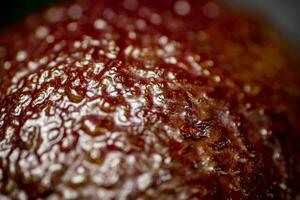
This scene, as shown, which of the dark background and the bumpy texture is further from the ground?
the bumpy texture

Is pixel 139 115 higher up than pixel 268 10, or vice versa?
pixel 139 115

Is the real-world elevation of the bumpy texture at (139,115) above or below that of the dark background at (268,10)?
above

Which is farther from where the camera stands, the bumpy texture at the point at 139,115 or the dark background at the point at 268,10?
the dark background at the point at 268,10

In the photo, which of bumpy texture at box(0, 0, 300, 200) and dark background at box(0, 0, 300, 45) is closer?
bumpy texture at box(0, 0, 300, 200)

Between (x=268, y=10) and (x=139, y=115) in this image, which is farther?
(x=268, y=10)
